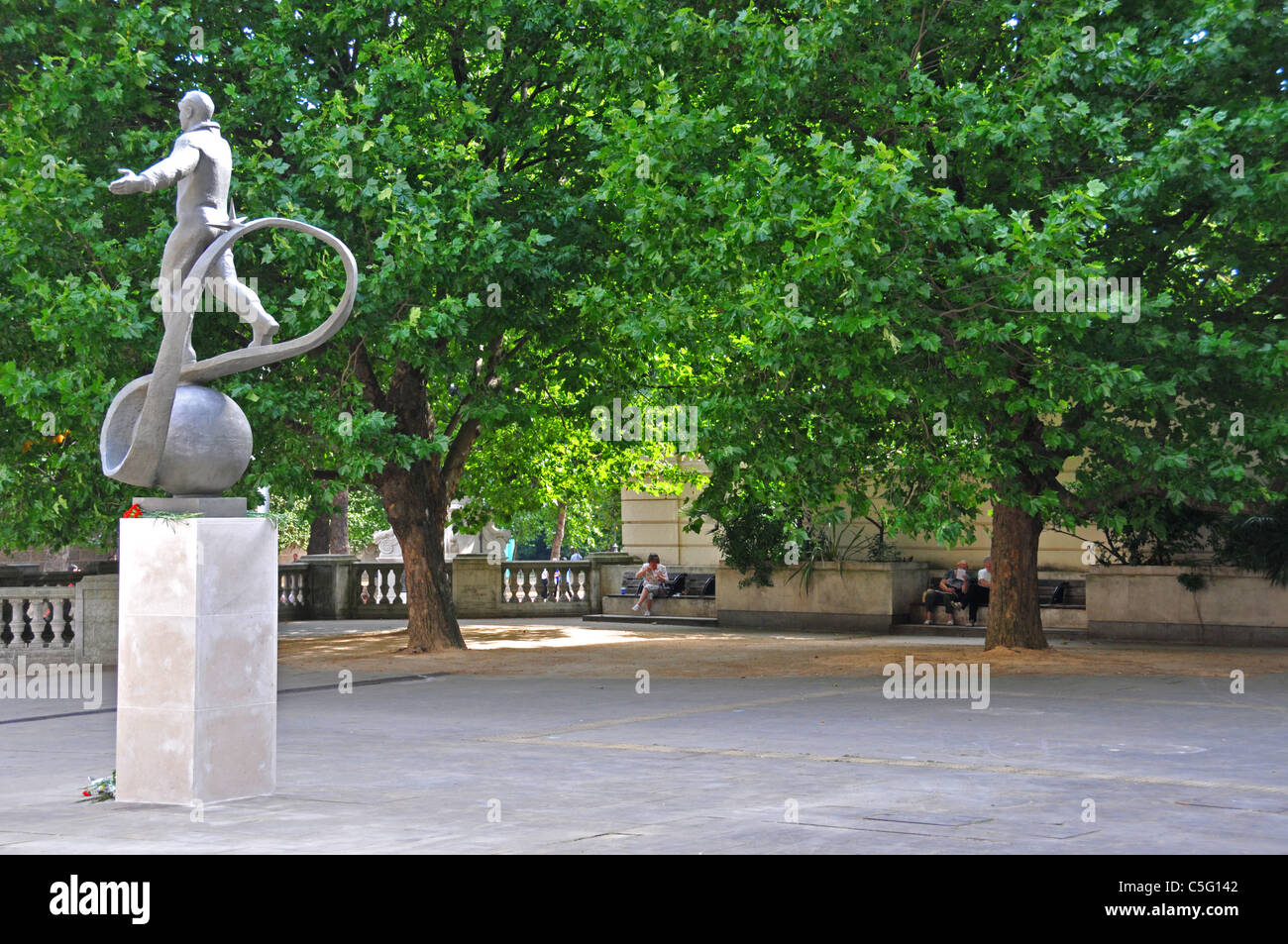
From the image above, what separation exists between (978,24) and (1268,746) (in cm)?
967

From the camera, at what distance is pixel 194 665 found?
1034 centimetres

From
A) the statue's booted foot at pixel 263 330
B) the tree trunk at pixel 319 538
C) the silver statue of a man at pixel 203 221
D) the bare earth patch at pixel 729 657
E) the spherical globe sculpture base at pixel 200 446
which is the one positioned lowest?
the bare earth patch at pixel 729 657

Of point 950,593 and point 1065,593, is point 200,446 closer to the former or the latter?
point 950,593

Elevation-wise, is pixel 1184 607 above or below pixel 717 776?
above

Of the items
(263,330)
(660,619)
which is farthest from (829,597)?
(263,330)

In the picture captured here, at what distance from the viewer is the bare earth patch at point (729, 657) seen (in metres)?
20.8

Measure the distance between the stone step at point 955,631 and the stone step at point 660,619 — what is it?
4.30 metres

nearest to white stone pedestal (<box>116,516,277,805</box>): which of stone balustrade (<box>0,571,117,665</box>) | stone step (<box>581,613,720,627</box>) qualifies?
stone balustrade (<box>0,571,117,665</box>)

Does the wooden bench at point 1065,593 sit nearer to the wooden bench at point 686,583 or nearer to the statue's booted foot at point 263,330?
the wooden bench at point 686,583

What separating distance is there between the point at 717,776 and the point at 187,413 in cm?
481

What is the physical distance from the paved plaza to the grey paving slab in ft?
0.11

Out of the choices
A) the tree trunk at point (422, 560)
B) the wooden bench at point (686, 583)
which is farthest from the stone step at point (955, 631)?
the tree trunk at point (422, 560)
